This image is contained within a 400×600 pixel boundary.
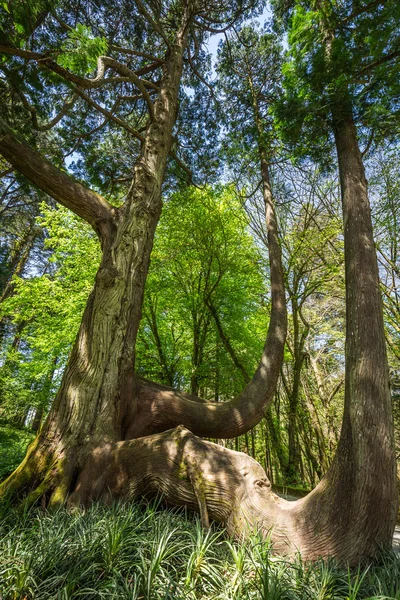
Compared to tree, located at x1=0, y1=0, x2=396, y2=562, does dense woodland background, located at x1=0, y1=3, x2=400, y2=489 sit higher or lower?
higher

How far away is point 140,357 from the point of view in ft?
25.0

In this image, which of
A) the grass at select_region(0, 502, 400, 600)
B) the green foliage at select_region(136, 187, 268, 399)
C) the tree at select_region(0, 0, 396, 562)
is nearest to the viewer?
the grass at select_region(0, 502, 400, 600)

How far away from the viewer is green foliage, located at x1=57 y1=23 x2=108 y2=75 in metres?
2.40

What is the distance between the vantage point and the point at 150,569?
139 centimetres

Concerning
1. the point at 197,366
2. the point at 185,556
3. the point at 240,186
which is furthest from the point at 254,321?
the point at 185,556

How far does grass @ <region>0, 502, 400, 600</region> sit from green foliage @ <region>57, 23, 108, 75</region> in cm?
376

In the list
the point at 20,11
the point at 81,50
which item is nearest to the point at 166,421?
the point at 81,50

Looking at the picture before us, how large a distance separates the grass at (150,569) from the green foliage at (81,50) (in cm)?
376

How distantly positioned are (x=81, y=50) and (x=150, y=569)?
4.01m

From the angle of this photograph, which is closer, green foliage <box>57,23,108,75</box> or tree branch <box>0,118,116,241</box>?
green foliage <box>57,23,108,75</box>

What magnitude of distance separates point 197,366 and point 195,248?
342 cm

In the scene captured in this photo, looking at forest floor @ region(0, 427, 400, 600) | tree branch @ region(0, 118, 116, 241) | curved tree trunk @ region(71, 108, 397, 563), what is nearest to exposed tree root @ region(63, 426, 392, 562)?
curved tree trunk @ region(71, 108, 397, 563)

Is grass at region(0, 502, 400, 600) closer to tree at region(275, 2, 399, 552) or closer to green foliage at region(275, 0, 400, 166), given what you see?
tree at region(275, 2, 399, 552)

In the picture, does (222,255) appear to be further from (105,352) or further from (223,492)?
(223,492)
